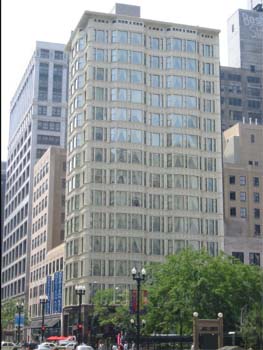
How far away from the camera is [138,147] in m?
107

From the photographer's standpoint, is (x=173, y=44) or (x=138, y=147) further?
(x=173, y=44)

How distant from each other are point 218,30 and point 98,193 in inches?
1470

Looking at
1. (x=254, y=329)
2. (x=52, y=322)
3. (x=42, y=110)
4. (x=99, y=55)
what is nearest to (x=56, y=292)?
(x=52, y=322)

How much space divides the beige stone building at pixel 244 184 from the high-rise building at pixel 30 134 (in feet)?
156

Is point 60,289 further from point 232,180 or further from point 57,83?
point 57,83

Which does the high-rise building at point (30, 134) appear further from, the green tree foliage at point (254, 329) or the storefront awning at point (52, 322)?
the green tree foliage at point (254, 329)

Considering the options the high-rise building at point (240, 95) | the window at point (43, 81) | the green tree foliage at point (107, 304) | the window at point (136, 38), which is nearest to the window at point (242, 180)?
the high-rise building at point (240, 95)

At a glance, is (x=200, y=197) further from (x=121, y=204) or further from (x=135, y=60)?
(x=135, y=60)

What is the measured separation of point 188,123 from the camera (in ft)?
364

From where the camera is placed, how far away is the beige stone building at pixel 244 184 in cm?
12725

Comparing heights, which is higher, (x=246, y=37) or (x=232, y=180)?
(x=246, y=37)

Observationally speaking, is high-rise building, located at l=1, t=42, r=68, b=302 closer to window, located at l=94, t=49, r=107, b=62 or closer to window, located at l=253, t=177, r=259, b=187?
window, located at l=94, t=49, r=107, b=62

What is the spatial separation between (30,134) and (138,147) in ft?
200

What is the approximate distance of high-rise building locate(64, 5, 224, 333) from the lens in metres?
103
